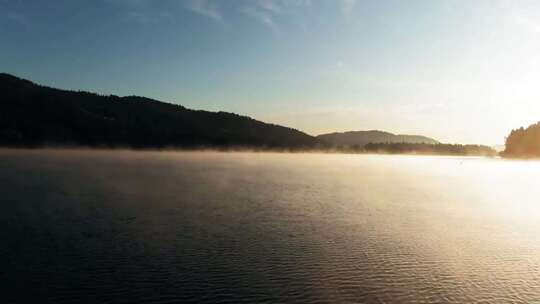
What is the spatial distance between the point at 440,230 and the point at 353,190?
37.8m

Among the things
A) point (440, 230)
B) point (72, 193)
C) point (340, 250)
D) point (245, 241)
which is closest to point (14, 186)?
point (72, 193)

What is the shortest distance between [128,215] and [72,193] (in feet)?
72.6

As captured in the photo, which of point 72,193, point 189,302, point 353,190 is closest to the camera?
point 189,302

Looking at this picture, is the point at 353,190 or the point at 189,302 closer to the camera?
the point at 189,302

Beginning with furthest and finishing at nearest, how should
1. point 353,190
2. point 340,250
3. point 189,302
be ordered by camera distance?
point 353,190 → point 340,250 → point 189,302

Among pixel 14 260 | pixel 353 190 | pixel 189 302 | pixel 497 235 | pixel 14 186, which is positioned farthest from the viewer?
pixel 353 190

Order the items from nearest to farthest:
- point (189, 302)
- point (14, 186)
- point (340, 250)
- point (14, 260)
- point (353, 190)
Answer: point (189, 302)
point (14, 260)
point (340, 250)
point (14, 186)
point (353, 190)

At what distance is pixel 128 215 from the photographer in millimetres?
47531

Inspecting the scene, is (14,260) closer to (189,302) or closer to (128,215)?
(189,302)

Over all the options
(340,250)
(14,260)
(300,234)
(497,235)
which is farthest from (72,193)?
(497,235)

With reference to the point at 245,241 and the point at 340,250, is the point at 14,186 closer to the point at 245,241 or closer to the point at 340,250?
the point at 245,241

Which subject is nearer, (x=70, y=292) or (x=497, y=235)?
(x=70, y=292)

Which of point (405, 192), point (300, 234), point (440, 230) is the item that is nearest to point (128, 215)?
point (300, 234)

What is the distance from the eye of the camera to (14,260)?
2898 centimetres
